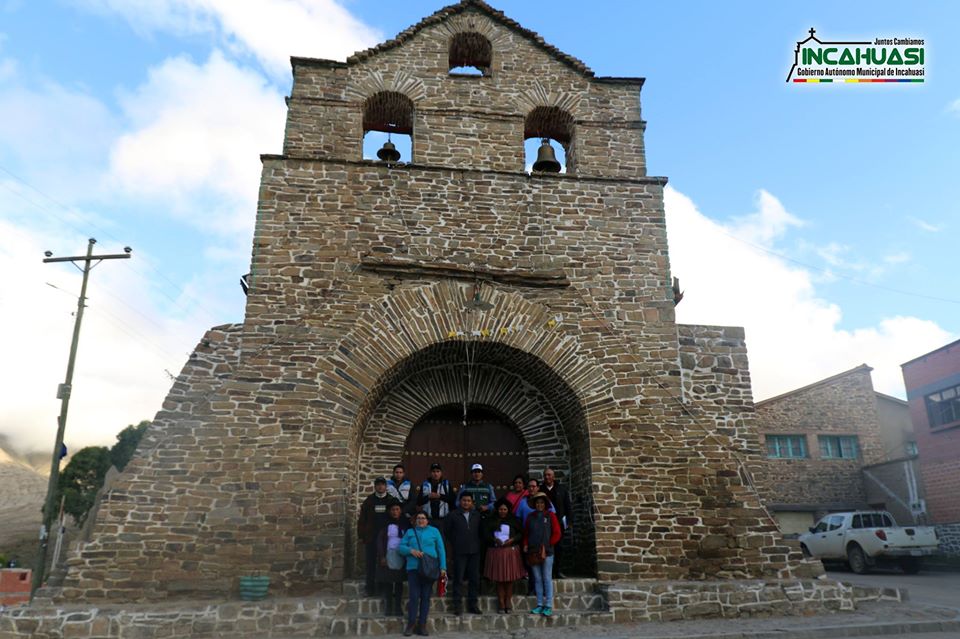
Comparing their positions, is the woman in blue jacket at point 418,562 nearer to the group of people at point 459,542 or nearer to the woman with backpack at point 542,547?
the group of people at point 459,542

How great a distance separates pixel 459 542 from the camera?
7539 millimetres

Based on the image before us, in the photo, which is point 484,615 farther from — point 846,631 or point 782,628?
point 846,631

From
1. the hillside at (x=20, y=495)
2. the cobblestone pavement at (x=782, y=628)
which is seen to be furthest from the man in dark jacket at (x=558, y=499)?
the hillside at (x=20, y=495)

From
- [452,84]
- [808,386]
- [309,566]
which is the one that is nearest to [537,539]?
[309,566]

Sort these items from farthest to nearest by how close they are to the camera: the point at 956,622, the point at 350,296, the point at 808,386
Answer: the point at 808,386, the point at 350,296, the point at 956,622

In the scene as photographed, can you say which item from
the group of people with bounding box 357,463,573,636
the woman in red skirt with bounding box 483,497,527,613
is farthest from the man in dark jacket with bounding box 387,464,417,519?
the woman in red skirt with bounding box 483,497,527,613

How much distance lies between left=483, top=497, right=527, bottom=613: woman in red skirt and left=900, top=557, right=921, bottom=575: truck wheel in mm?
11026

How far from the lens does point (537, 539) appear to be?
760 cm

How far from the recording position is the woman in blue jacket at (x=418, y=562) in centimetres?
700

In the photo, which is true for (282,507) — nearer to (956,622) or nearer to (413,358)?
(413,358)

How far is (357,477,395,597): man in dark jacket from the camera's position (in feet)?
25.4

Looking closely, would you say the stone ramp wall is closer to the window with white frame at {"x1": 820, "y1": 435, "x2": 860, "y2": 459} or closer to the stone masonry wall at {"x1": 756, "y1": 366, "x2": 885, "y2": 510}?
the stone masonry wall at {"x1": 756, "y1": 366, "x2": 885, "y2": 510}

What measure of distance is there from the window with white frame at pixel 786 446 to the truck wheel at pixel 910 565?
7305 mm

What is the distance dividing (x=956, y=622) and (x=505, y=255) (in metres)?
6.99
